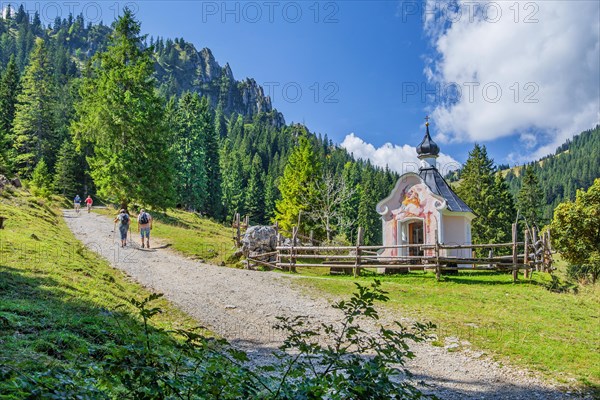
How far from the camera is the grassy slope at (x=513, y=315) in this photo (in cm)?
769

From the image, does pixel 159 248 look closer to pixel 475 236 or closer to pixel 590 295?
pixel 590 295

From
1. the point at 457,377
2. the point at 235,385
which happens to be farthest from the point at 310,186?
the point at 235,385

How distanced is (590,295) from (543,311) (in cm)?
441

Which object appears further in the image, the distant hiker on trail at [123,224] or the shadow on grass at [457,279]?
the distant hiker on trail at [123,224]

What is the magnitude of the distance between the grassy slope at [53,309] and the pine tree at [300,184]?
18.6 metres

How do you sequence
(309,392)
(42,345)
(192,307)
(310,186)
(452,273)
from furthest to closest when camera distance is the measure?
(310,186) → (452,273) → (192,307) → (42,345) → (309,392)

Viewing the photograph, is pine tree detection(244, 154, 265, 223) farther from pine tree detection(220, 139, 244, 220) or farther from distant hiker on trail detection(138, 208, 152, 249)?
distant hiker on trail detection(138, 208, 152, 249)

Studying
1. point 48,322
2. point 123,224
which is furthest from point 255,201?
point 48,322

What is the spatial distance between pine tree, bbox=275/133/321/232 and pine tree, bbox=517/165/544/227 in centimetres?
2636

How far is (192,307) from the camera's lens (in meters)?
10.5

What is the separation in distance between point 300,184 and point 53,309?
25.6m

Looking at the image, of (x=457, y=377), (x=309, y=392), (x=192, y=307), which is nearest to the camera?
(x=309, y=392)

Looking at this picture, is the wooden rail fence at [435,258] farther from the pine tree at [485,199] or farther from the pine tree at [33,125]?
the pine tree at [33,125]

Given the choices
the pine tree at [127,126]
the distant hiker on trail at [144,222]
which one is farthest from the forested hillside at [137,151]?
the distant hiker on trail at [144,222]
